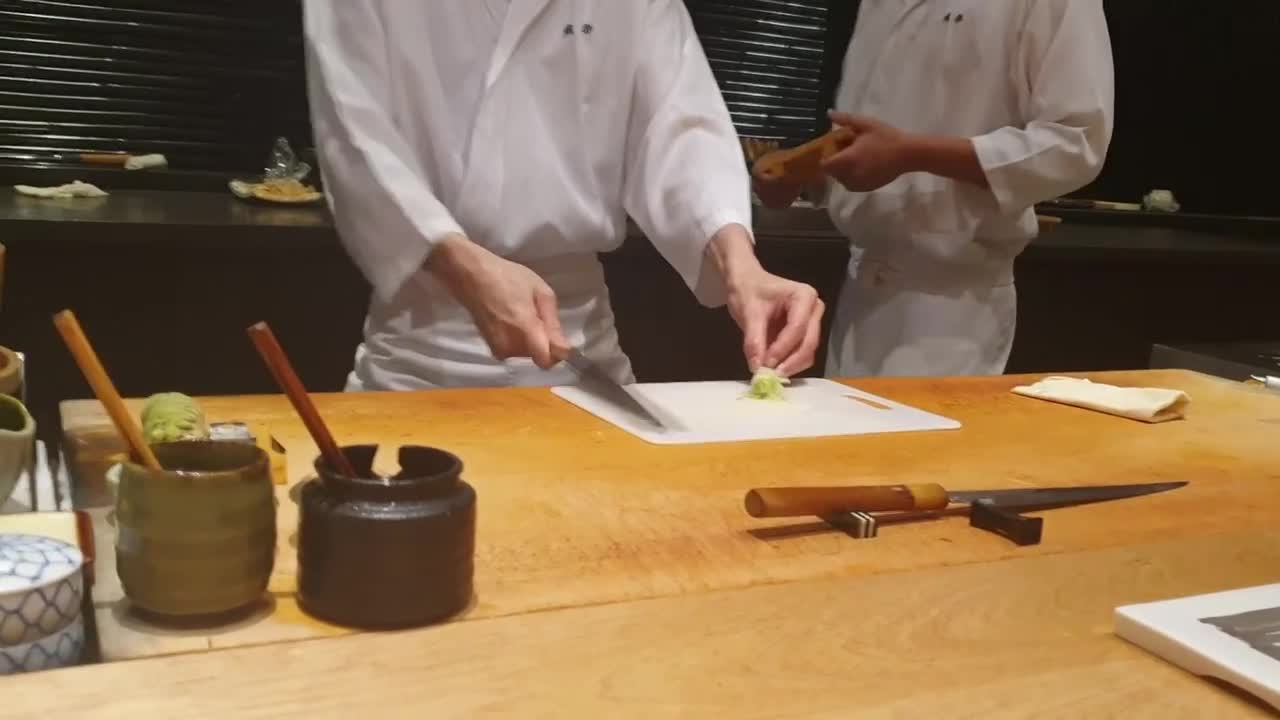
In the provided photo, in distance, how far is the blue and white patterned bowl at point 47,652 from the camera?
65 cm

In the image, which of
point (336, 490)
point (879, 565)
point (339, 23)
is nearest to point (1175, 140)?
point (339, 23)

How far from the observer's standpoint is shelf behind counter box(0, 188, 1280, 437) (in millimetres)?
2252

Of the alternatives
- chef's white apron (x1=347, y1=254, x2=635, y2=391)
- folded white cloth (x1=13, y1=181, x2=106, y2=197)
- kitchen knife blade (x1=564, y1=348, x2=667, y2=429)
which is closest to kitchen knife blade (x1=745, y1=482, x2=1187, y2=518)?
kitchen knife blade (x1=564, y1=348, x2=667, y2=429)

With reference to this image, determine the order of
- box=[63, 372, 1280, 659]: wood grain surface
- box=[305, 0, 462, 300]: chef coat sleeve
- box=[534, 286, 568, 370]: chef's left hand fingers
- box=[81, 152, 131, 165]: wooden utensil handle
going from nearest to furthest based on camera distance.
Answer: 1. box=[63, 372, 1280, 659]: wood grain surface
2. box=[534, 286, 568, 370]: chef's left hand fingers
3. box=[305, 0, 462, 300]: chef coat sleeve
4. box=[81, 152, 131, 165]: wooden utensil handle

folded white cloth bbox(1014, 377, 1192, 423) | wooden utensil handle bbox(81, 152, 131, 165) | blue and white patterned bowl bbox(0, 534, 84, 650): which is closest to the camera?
blue and white patterned bowl bbox(0, 534, 84, 650)

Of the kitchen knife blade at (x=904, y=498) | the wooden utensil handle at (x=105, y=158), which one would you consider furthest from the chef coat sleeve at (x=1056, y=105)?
the wooden utensil handle at (x=105, y=158)

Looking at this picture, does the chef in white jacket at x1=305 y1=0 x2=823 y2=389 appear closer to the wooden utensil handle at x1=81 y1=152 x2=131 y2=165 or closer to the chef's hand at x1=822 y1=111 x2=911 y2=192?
the chef's hand at x1=822 y1=111 x2=911 y2=192

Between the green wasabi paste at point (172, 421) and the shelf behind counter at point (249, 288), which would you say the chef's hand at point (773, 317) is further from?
the shelf behind counter at point (249, 288)

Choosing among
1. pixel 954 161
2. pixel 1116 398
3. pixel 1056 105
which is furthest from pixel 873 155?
pixel 1116 398

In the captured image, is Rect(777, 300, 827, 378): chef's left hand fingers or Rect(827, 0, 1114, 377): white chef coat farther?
Rect(827, 0, 1114, 377): white chef coat

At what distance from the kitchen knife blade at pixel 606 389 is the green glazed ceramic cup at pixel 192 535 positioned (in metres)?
0.55

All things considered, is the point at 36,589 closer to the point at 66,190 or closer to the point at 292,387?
the point at 292,387

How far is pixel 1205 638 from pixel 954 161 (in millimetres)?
1486

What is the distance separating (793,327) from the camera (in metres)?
1.44
